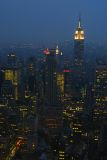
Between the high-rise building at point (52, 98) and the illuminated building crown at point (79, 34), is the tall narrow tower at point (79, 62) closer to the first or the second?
the illuminated building crown at point (79, 34)

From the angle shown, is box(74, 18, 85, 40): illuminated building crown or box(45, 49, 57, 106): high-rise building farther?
box(74, 18, 85, 40): illuminated building crown

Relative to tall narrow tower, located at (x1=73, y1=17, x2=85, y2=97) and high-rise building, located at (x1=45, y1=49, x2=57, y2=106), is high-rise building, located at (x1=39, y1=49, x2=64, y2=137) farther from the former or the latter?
tall narrow tower, located at (x1=73, y1=17, x2=85, y2=97)

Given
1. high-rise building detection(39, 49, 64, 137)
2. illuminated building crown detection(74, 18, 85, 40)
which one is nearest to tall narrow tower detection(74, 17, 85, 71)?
illuminated building crown detection(74, 18, 85, 40)

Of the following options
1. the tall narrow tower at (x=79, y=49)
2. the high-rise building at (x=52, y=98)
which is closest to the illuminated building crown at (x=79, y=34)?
the tall narrow tower at (x=79, y=49)

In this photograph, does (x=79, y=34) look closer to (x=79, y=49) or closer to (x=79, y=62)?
(x=79, y=49)

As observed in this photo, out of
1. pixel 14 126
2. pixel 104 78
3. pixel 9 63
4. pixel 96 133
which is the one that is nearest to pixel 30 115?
pixel 14 126

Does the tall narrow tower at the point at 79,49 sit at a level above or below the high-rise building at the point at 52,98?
above

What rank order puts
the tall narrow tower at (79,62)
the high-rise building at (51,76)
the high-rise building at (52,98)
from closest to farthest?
the high-rise building at (52,98) < the high-rise building at (51,76) < the tall narrow tower at (79,62)

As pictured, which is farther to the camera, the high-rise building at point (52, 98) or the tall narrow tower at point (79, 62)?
the tall narrow tower at point (79, 62)

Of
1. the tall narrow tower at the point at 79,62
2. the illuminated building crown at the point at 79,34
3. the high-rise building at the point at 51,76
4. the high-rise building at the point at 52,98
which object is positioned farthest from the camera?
the tall narrow tower at the point at 79,62

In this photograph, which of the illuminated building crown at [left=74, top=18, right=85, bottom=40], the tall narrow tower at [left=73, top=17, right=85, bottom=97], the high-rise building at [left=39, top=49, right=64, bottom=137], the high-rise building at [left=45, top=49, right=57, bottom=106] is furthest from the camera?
the tall narrow tower at [left=73, top=17, right=85, bottom=97]

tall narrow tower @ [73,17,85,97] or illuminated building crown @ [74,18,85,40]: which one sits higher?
illuminated building crown @ [74,18,85,40]

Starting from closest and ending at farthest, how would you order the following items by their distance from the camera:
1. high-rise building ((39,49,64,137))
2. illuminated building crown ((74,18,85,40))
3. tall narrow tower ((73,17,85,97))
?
high-rise building ((39,49,64,137)) → illuminated building crown ((74,18,85,40)) → tall narrow tower ((73,17,85,97))
